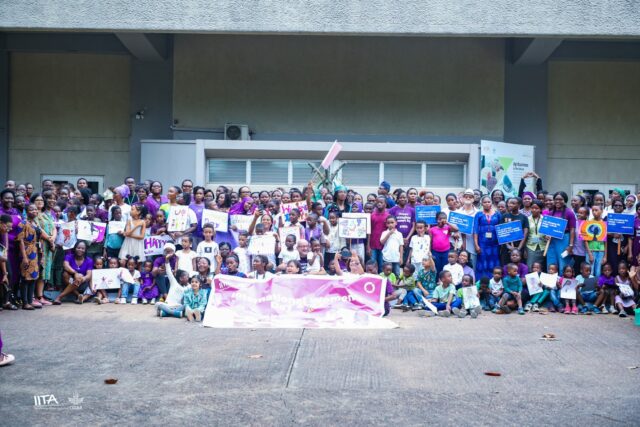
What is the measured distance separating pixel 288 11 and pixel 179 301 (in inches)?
302

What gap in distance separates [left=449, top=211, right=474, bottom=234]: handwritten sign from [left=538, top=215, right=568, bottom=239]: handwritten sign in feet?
3.91

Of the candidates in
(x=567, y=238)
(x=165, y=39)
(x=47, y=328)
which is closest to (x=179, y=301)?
(x=47, y=328)

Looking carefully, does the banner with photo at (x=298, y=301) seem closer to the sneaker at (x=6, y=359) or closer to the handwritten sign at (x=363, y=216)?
the handwritten sign at (x=363, y=216)

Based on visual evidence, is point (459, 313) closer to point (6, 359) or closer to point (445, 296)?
point (445, 296)

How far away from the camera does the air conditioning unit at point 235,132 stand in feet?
64.6

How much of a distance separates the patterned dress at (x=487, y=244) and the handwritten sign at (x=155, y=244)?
5.54 meters

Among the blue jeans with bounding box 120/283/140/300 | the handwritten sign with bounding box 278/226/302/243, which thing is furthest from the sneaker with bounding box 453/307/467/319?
the blue jeans with bounding box 120/283/140/300

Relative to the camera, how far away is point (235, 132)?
19.8 metres

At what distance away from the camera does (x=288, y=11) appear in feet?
55.0

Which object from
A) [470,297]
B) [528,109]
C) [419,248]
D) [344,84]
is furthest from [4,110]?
[470,297]

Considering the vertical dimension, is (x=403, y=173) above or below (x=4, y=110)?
below

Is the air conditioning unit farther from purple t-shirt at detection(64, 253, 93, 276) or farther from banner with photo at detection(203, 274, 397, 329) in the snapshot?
banner with photo at detection(203, 274, 397, 329)

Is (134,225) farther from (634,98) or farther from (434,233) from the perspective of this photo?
(634,98)

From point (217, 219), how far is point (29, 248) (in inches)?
127
